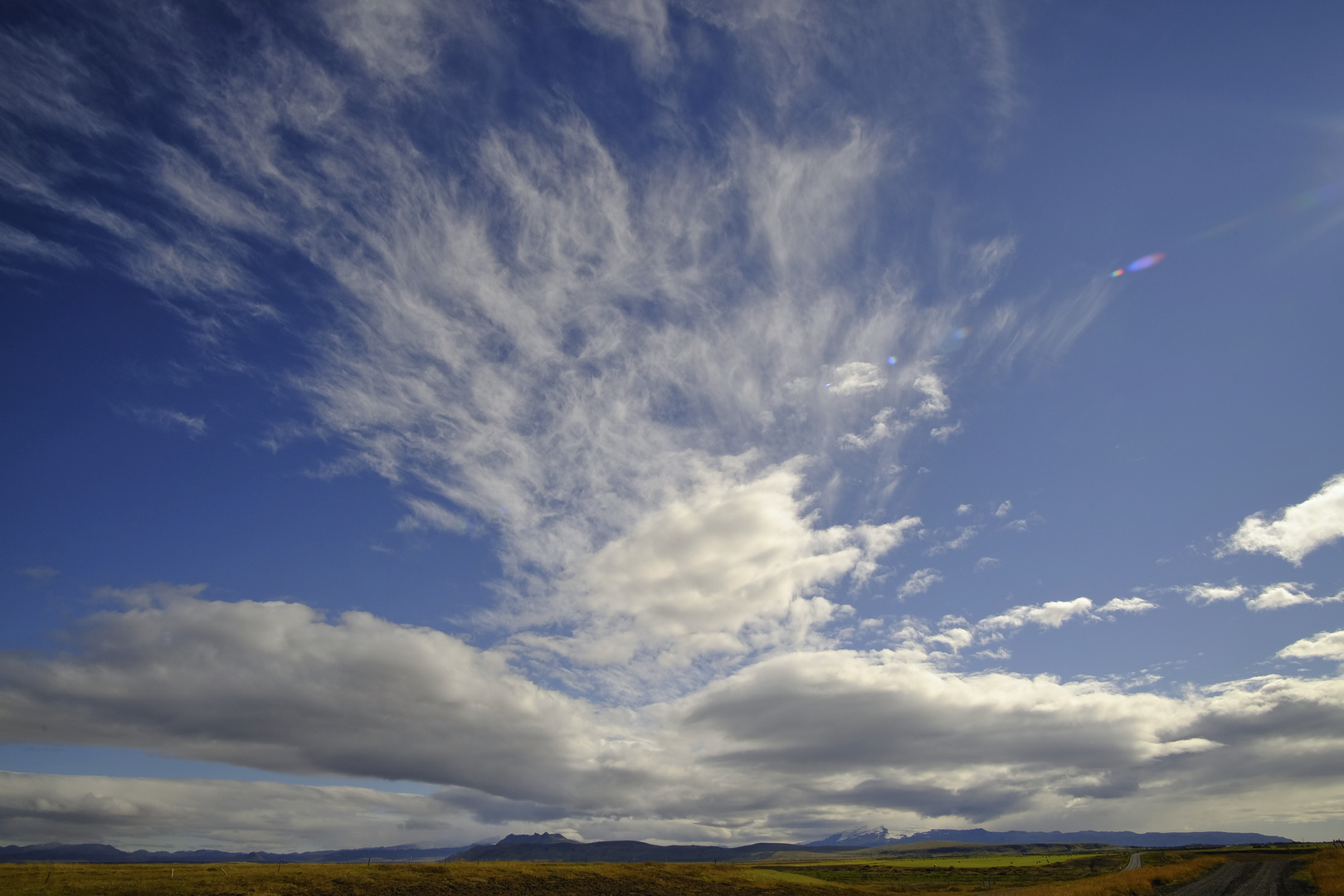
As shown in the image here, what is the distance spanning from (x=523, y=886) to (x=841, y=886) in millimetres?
46665

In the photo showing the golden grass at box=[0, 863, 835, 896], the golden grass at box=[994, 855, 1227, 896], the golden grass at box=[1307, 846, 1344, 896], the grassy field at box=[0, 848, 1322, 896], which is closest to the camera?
the golden grass at box=[0, 863, 835, 896]

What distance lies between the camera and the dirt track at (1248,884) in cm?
6297

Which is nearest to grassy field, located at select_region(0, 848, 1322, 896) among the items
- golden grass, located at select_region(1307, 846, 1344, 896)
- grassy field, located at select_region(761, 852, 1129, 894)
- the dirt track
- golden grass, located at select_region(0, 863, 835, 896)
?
golden grass, located at select_region(0, 863, 835, 896)

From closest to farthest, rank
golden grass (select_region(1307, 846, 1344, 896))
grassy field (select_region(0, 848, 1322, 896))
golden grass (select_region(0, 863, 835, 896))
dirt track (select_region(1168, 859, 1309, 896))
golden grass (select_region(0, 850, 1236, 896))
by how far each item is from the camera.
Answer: golden grass (select_region(0, 863, 835, 896)), golden grass (select_region(0, 850, 1236, 896)), grassy field (select_region(0, 848, 1322, 896)), golden grass (select_region(1307, 846, 1344, 896)), dirt track (select_region(1168, 859, 1309, 896))

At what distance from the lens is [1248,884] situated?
236ft

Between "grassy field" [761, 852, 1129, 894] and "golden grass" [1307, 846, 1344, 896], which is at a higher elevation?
"golden grass" [1307, 846, 1344, 896]

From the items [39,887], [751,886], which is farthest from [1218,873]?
[39,887]

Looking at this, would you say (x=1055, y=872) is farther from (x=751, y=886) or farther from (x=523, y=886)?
(x=523, y=886)

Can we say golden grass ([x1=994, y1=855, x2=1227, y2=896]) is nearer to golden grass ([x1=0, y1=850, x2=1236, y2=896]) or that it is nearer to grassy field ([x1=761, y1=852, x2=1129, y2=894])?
golden grass ([x1=0, y1=850, x2=1236, y2=896])

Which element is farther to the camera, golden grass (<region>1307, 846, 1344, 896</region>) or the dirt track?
the dirt track

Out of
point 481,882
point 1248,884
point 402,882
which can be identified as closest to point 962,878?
point 1248,884

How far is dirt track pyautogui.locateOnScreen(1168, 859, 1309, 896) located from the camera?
62969mm

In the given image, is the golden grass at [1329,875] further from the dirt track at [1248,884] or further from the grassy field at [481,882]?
the dirt track at [1248,884]

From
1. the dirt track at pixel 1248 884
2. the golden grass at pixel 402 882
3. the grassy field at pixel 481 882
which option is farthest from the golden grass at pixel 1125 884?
the golden grass at pixel 402 882
